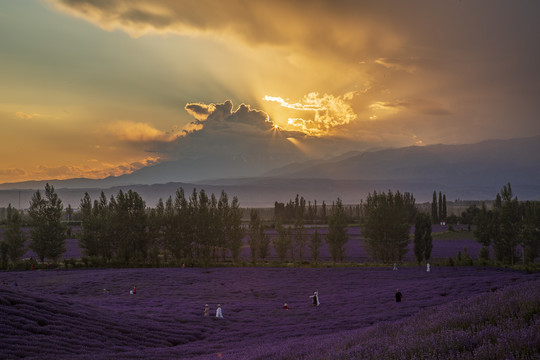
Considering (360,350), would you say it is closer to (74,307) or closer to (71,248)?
(74,307)

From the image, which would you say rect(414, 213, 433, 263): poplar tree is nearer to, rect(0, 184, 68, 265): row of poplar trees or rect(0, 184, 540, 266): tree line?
rect(0, 184, 540, 266): tree line

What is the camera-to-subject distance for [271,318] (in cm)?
2989

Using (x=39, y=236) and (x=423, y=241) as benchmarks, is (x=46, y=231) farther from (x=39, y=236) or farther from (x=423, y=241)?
(x=423, y=241)

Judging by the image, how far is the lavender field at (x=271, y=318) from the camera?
31.7ft

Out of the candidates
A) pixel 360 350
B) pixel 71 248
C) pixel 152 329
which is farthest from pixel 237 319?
pixel 71 248

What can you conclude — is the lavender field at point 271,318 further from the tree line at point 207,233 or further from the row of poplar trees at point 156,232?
the row of poplar trees at point 156,232

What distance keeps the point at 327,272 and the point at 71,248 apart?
7825cm

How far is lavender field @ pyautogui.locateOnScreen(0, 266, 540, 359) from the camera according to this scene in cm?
966

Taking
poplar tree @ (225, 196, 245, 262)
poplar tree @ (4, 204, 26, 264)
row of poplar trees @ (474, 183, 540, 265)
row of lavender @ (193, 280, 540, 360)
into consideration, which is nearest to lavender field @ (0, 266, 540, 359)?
row of lavender @ (193, 280, 540, 360)

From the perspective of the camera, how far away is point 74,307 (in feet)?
83.5

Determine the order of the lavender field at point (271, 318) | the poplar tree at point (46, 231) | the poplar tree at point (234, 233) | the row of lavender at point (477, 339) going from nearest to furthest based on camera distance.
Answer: the row of lavender at point (477, 339)
the lavender field at point (271, 318)
the poplar tree at point (46, 231)
the poplar tree at point (234, 233)

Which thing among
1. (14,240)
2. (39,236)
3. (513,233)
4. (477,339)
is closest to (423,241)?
(513,233)

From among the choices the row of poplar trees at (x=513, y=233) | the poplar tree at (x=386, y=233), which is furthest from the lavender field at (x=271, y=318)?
the row of poplar trees at (x=513, y=233)

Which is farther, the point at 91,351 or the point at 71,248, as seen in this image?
the point at 71,248
